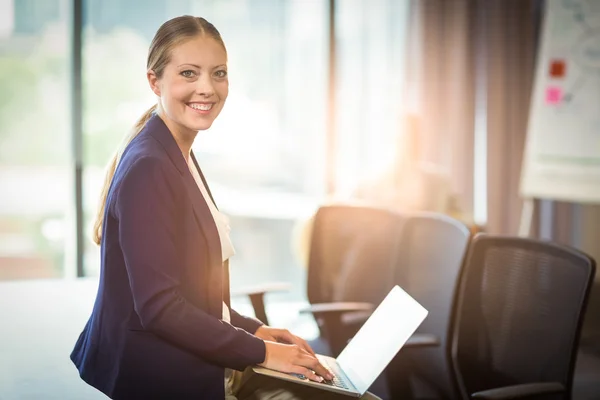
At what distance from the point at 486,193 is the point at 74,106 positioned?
279cm

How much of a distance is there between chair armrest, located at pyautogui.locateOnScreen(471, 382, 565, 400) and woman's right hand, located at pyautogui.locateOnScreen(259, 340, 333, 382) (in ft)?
1.41

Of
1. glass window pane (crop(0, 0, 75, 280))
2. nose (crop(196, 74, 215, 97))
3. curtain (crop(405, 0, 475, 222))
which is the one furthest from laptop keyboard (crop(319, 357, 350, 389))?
curtain (crop(405, 0, 475, 222))

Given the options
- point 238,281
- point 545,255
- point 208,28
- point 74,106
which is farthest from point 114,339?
point 238,281

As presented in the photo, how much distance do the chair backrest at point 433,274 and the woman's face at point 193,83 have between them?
948 millimetres

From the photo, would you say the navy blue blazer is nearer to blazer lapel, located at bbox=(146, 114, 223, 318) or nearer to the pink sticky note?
blazer lapel, located at bbox=(146, 114, 223, 318)

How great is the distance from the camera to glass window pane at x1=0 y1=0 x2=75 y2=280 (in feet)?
14.4

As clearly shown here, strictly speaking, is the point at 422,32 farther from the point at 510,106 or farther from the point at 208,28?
the point at 208,28

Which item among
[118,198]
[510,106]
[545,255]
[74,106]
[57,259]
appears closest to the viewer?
[118,198]

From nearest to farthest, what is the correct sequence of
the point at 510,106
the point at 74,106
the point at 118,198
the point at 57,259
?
1. the point at 118,198
2. the point at 74,106
3. the point at 57,259
4. the point at 510,106

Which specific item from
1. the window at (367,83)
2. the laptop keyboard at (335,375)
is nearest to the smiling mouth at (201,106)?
Answer: the laptop keyboard at (335,375)

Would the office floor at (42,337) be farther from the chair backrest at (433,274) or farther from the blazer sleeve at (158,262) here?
the chair backrest at (433,274)

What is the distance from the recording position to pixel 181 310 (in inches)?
47.1

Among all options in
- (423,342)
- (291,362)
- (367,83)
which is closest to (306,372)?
(291,362)

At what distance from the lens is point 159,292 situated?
46.4 inches
